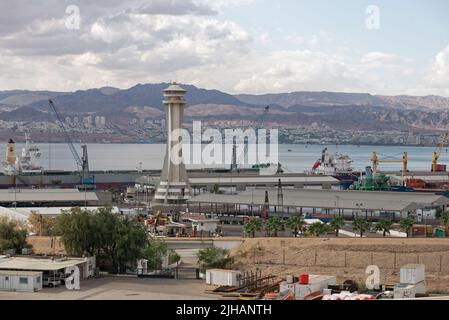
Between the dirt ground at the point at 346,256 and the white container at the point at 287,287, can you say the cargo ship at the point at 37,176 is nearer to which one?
the dirt ground at the point at 346,256

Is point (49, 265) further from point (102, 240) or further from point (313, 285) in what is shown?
point (313, 285)

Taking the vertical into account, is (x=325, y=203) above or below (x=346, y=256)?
above

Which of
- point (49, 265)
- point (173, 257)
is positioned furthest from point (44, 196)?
point (49, 265)

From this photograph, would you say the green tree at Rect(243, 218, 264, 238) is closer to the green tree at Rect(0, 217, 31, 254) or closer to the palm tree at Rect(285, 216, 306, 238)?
the palm tree at Rect(285, 216, 306, 238)

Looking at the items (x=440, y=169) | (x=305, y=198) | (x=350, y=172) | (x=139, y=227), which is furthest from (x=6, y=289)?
(x=440, y=169)

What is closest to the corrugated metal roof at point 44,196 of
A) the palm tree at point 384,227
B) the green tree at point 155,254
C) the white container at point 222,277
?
the palm tree at point 384,227
